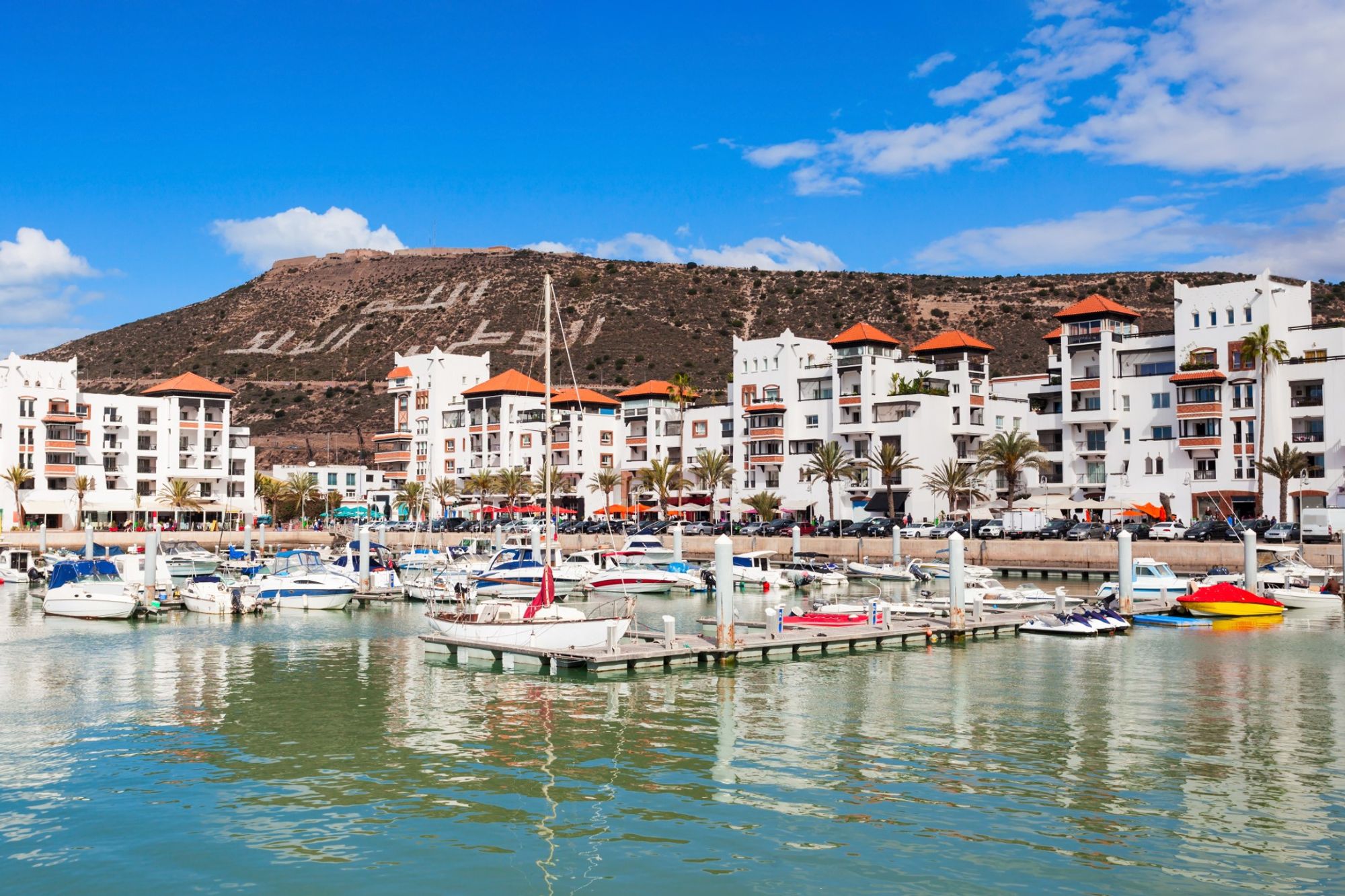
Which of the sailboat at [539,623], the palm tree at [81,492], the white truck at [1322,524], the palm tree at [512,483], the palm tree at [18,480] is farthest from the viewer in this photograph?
the palm tree at [512,483]

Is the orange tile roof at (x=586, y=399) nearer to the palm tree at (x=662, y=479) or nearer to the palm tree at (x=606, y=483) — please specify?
the palm tree at (x=606, y=483)

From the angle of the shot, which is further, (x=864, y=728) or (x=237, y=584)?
(x=237, y=584)

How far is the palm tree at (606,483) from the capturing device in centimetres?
12488

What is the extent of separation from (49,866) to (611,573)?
172 ft

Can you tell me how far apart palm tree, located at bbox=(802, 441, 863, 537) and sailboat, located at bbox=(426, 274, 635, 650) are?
5712 cm

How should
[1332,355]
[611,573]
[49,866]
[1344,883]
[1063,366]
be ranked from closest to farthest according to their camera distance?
[1344,883]
[49,866]
[611,573]
[1332,355]
[1063,366]

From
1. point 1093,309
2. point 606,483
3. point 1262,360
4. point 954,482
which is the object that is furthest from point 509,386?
point 1262,360

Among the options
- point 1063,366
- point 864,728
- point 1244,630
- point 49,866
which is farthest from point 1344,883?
point 1063,366

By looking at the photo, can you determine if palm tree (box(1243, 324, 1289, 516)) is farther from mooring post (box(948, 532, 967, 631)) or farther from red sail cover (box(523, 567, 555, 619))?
red sail cover (box(523, 567, 555, 619))

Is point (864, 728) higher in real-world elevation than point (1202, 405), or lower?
lower

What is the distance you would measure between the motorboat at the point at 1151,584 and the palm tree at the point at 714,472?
5361 centimetres

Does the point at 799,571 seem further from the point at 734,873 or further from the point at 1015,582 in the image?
the point at 734,873

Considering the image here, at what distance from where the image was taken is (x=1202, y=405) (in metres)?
91.4

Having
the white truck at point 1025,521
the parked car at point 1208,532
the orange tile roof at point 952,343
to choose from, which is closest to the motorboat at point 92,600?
the white truck at point 1025,521
